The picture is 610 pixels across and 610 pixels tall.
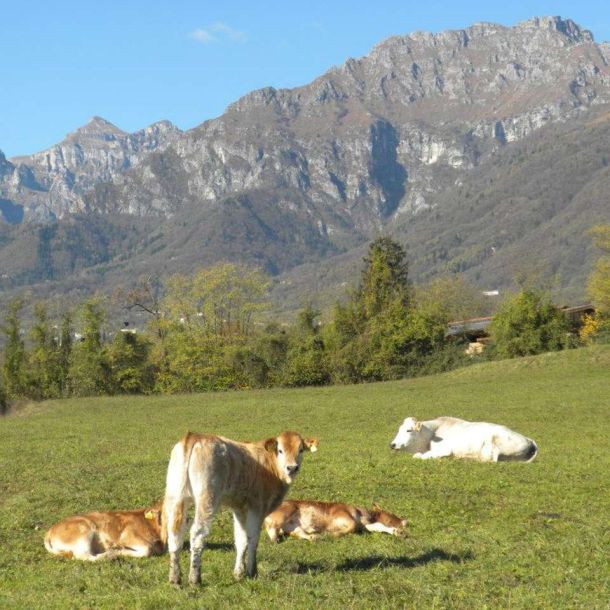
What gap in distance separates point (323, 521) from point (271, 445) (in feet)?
9.59

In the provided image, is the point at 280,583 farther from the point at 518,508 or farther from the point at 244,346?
the point at 244,346

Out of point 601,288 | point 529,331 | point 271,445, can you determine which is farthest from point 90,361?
point 271,445

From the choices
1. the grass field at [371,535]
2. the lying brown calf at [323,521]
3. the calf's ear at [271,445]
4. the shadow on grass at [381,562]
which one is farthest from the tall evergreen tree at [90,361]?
the calf's ear at [271,445]

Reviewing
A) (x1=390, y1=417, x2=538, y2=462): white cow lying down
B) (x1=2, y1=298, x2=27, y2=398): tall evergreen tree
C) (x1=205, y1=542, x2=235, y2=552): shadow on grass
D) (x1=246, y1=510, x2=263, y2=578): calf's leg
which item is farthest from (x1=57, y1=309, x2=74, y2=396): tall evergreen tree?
(x1=246, y1=510, x2=263, y2=578): calf's leg

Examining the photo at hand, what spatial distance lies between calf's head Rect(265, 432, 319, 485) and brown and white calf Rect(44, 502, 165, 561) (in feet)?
8.01

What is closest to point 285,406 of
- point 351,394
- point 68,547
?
point 351,394

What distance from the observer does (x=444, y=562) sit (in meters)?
11.8

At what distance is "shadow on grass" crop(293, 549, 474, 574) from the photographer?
11555 millimetres

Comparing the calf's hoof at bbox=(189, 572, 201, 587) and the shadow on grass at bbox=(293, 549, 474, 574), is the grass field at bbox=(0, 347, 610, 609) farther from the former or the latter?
the calf's hoof at bbox=(189, 572, 201, 587)

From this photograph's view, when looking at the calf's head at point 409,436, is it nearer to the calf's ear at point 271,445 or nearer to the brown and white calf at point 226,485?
the brown and white calf at point 226,485

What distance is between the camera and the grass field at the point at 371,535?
404 inches

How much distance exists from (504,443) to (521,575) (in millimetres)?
10985

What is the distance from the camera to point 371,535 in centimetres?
1377

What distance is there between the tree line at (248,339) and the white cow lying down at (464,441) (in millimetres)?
48520
